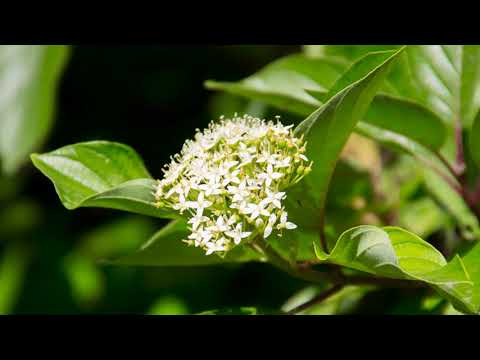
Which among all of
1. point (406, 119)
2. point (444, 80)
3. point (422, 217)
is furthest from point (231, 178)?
point (422, 217)

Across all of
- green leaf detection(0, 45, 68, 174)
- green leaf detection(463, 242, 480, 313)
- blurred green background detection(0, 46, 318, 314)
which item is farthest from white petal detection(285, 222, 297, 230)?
blurred green background detection(0, 46, 318, 314)

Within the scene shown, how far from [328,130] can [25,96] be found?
119 centimetres

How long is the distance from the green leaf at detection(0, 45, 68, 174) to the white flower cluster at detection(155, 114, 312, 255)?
914mm

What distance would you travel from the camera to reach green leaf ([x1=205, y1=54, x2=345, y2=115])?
4.48 feet

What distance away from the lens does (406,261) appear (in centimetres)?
95

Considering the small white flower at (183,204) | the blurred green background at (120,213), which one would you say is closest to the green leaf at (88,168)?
the small white flower at (183,204)

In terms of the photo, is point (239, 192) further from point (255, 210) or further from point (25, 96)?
point (25, 96)

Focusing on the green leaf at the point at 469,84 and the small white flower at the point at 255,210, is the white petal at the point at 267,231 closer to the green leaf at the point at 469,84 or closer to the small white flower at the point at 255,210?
the small white flower at the point at 255,210

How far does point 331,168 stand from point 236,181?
14cm

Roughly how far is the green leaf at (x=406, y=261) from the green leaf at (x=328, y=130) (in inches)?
6.2

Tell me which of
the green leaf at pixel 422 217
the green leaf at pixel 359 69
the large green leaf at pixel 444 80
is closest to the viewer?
the green leaf at pixel 359 69

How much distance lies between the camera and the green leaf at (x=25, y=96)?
1.90 metres

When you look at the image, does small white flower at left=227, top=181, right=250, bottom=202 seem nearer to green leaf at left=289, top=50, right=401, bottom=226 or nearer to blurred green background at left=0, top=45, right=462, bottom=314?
green leaf at left=289, top=50, right=401, bottom=226

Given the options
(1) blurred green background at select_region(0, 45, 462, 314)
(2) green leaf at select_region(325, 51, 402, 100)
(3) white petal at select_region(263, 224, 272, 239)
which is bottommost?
(1) blurred green background at select_region(0, 45, 462, 314)
